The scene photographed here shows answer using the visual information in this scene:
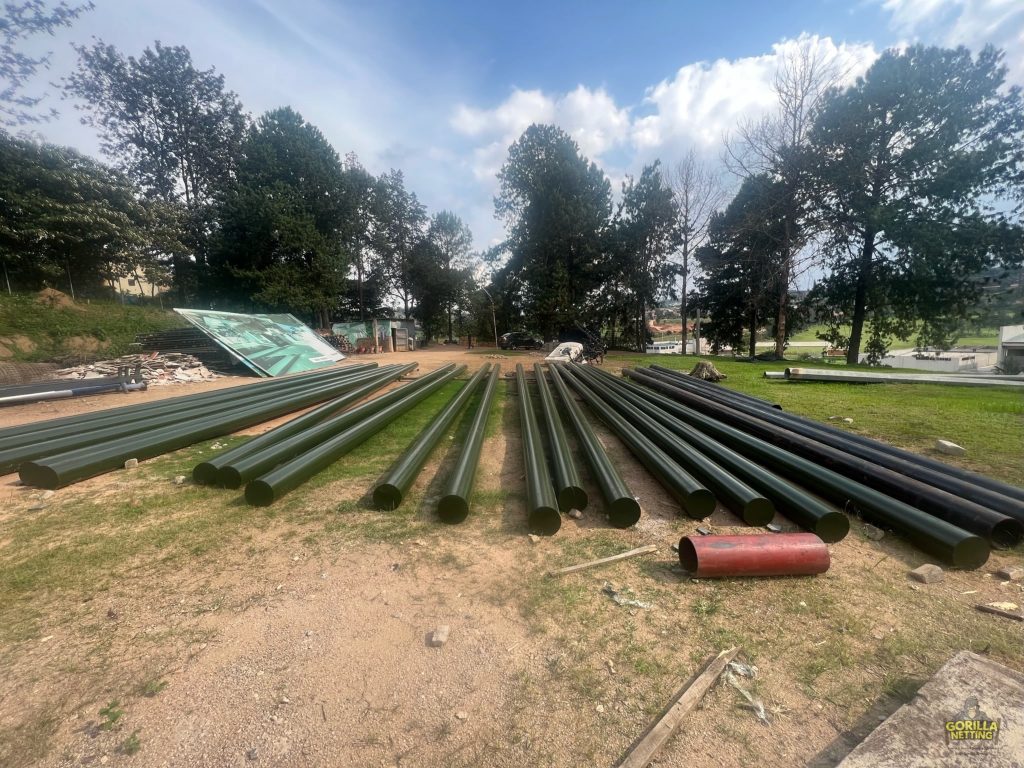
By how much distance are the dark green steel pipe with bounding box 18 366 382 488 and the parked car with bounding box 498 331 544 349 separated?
2473cm

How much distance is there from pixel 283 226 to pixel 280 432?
1043 inches

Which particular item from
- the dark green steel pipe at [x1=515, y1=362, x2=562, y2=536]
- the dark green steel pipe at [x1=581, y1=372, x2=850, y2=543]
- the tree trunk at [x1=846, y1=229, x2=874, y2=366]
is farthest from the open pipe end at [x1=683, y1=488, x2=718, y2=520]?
the tree trunk at [x1=846, y1=229, x2=874, y2=366]

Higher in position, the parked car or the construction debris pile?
the parked car

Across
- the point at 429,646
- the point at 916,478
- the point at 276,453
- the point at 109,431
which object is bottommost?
the point at 429,646

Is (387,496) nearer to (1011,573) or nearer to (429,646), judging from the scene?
(429,646)

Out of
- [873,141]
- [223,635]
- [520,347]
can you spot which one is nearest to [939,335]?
[873,141]

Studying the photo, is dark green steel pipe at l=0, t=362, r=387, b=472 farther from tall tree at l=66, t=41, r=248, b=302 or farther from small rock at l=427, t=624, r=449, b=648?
tall tree at l=66, t=41, r=248, b=302

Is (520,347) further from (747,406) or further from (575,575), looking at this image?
(575,575)

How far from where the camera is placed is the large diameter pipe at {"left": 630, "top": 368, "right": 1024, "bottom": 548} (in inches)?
141

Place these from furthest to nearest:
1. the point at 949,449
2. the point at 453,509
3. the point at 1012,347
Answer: the point at 1012,347, the point at 949,449, the point at 453,509

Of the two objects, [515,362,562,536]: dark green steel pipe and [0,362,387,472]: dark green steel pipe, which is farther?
[0,362,387,472]: dark green steel pipe

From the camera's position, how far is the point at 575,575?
3.31 metres

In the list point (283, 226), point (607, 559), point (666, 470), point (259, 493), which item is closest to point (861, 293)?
point (666, 470)

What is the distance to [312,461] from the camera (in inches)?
202
